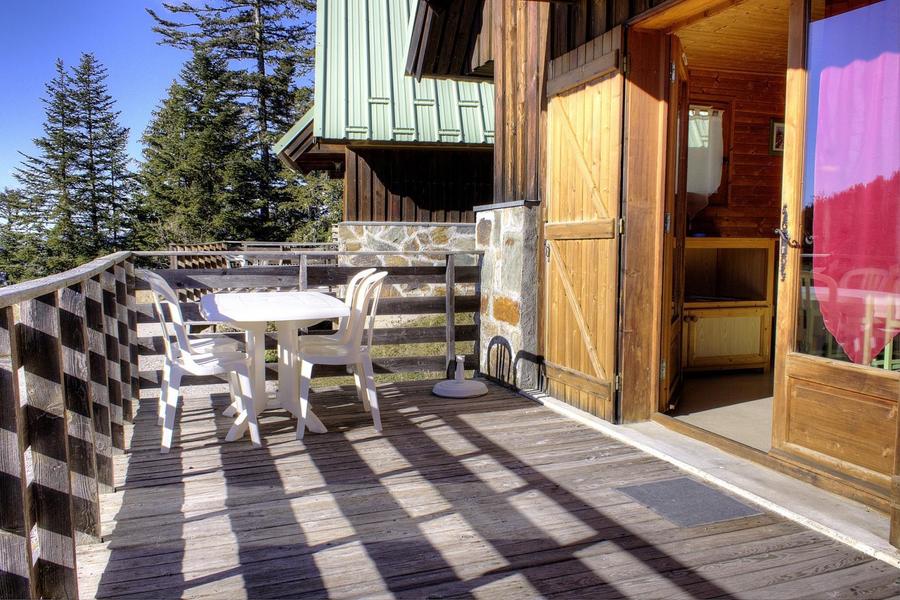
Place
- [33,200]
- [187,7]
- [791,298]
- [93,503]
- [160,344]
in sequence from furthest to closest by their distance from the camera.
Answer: [33,200]
[187,7]
[160,344]
[791,298]
[93,503]

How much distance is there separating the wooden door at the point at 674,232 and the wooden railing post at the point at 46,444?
3.17 m

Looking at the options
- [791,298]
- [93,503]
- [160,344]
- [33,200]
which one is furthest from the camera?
[33,200]

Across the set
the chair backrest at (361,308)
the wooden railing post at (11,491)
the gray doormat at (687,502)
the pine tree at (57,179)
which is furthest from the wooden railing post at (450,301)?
the pine tree at (57,179)

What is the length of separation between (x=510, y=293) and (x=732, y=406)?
5.46 ft

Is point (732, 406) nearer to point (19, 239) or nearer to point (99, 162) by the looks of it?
point (99, 162)

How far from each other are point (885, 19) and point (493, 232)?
3.13 m

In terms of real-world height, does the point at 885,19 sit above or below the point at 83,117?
below

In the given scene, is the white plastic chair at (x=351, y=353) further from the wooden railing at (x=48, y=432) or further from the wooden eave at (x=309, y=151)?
the wooden eave at (x=309, y=151)

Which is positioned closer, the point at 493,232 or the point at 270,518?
the point at 270,518

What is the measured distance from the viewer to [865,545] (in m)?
2.36

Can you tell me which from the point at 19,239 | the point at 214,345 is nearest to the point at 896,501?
the point at 214,345

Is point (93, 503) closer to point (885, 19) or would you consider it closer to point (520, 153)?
point (885, 19)

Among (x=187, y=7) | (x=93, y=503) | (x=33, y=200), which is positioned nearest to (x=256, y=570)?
(x=93, y=503)

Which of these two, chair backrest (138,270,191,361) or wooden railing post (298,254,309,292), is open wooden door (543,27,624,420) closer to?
wooden railing post (298,254,309,292)
